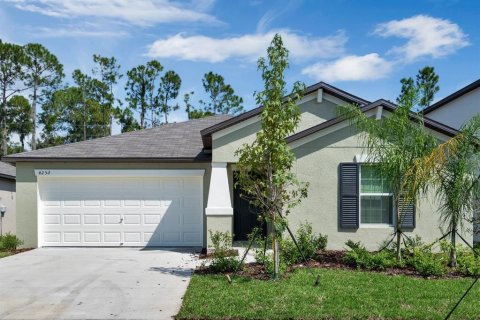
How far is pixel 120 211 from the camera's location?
14781 millimetres

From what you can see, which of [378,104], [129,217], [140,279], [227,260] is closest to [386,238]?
[378,104]

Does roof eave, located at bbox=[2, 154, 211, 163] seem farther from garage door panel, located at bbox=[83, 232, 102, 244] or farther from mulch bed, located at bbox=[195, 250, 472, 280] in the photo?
mulch bed, located at bbox=[195, 250, 472, 280]

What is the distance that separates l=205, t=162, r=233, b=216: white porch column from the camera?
12.8 m

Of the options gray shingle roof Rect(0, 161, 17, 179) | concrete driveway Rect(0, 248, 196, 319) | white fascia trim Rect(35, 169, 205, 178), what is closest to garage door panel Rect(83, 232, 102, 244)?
concrete driveway Rect(0, 248, 196, 319)

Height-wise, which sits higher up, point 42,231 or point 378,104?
point 378,104

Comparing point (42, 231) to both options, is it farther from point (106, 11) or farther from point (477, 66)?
point (477, 66)

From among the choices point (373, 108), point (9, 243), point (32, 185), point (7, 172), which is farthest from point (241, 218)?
point (7, 172)

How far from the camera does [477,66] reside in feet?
54.5

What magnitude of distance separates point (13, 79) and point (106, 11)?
23.8 m

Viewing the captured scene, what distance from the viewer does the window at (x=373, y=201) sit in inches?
474

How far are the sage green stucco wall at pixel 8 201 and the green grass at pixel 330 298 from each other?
507 inches

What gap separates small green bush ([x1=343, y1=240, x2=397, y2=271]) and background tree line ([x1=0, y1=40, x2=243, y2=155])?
85.0ft

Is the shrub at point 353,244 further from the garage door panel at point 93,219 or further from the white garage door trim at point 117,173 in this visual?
the garage door panel at point 93,219

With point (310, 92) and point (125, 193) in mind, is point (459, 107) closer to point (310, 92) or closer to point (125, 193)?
point (310, 92)
